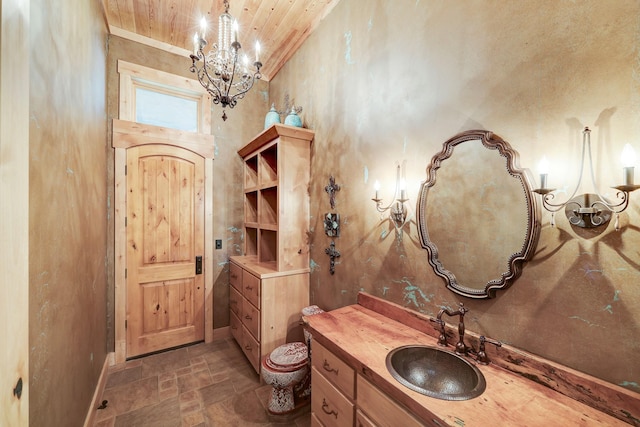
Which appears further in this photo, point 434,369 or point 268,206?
point 268,206

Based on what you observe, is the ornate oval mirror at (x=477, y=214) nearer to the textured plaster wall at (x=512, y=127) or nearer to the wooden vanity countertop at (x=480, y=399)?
the textured plaster wall at (x=512, y=127)

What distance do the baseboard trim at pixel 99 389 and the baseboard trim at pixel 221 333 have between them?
951mm

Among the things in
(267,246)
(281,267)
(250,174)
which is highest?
(250,174)

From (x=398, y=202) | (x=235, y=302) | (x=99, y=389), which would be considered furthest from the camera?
(x=235, y=302)

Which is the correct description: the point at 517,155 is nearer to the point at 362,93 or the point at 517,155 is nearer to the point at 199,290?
the point at 362,93

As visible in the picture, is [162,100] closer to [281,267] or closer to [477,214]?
[281,267]

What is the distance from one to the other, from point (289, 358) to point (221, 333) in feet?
5.03

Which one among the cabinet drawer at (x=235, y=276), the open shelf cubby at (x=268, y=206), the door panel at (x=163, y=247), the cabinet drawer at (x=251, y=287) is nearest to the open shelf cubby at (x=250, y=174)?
the open shelf cubby at (x=268, y=206)

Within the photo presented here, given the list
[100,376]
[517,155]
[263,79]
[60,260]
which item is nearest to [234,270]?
[100,376]

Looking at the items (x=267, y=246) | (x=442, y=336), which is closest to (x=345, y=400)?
(x=442, y=336)

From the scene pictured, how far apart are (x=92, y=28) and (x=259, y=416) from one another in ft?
10.4

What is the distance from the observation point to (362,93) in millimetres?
1966

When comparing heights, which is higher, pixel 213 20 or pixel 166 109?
pixel 213 20

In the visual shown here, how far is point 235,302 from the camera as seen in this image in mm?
2943
